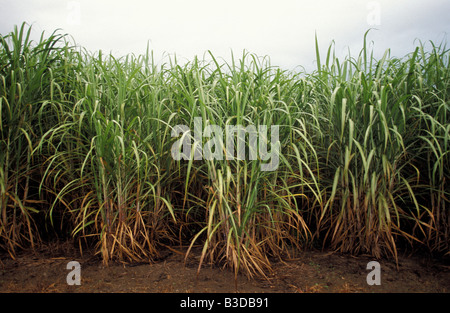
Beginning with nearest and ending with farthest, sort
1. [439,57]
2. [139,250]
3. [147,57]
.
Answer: [139,250], [439,57], [147,57]

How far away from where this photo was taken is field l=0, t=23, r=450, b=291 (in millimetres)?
2016

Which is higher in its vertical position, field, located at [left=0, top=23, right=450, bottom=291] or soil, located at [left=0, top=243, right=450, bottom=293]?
field, located at [left=0, top=23, right=450, bottom=291]

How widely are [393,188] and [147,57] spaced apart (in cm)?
206

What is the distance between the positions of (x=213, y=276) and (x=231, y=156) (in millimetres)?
698

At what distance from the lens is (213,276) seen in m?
1.99

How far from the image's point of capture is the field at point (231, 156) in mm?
2016

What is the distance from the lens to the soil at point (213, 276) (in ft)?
6.30

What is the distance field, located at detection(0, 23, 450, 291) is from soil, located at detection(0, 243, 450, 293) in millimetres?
79

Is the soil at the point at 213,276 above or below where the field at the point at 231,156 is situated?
below

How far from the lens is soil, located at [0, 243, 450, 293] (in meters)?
1.92

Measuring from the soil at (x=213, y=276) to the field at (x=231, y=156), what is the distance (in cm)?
8

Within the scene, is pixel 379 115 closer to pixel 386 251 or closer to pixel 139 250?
pixel 386 251

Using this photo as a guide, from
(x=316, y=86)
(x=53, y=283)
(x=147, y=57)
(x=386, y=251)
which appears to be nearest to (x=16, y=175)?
(x=53, y=283)

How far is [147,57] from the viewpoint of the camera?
8.95 ft
